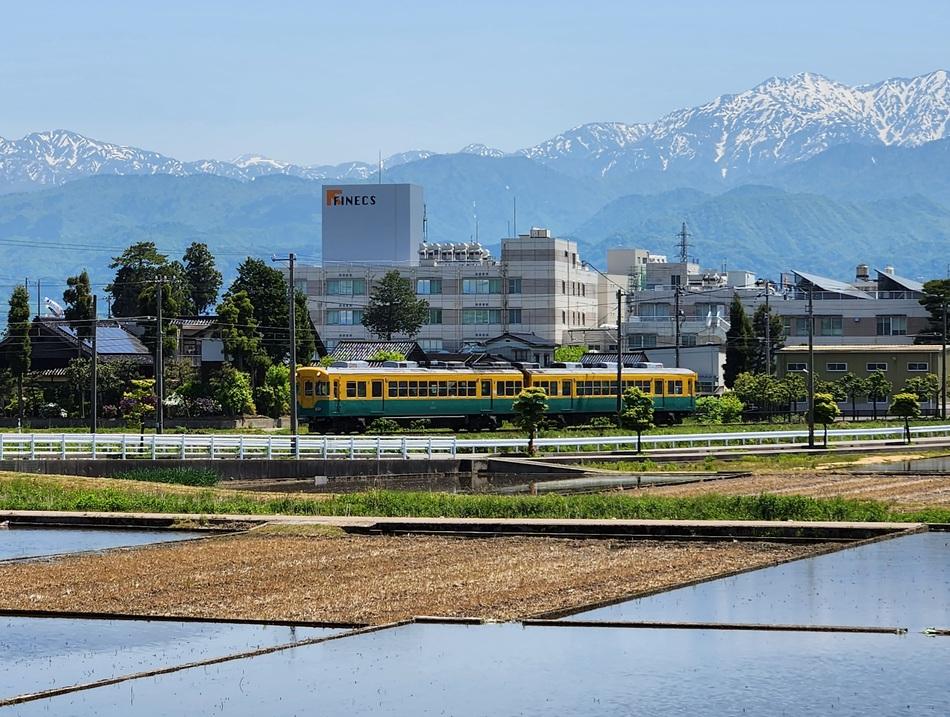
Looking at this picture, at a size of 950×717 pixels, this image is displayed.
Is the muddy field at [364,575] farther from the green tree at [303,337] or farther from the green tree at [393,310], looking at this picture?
the green tree at [393,310]

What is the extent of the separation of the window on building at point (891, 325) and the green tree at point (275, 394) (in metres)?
62.9

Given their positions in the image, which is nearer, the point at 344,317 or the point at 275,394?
the point at 275,394

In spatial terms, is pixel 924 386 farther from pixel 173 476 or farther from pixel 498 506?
pixel 498 506

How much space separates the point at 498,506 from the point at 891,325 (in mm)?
106891

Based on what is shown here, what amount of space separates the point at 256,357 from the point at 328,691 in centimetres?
7626

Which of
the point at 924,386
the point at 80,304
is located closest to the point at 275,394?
the point at 80,304

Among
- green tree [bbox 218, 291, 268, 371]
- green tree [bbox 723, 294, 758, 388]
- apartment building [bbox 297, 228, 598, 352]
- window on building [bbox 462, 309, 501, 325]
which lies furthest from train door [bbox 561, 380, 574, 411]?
window on building [bbox 462, 309, 501, 325]

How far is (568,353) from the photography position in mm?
127188

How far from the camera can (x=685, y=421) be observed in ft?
287

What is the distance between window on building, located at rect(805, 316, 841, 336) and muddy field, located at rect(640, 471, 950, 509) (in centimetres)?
8684

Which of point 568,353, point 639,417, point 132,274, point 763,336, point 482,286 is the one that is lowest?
point 639,417

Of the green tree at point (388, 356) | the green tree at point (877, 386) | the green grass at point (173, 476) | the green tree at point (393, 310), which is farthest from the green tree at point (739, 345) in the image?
the green grass at point (173, 476)

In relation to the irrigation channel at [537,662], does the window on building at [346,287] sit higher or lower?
higher

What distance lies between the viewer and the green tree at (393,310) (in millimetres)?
134250
